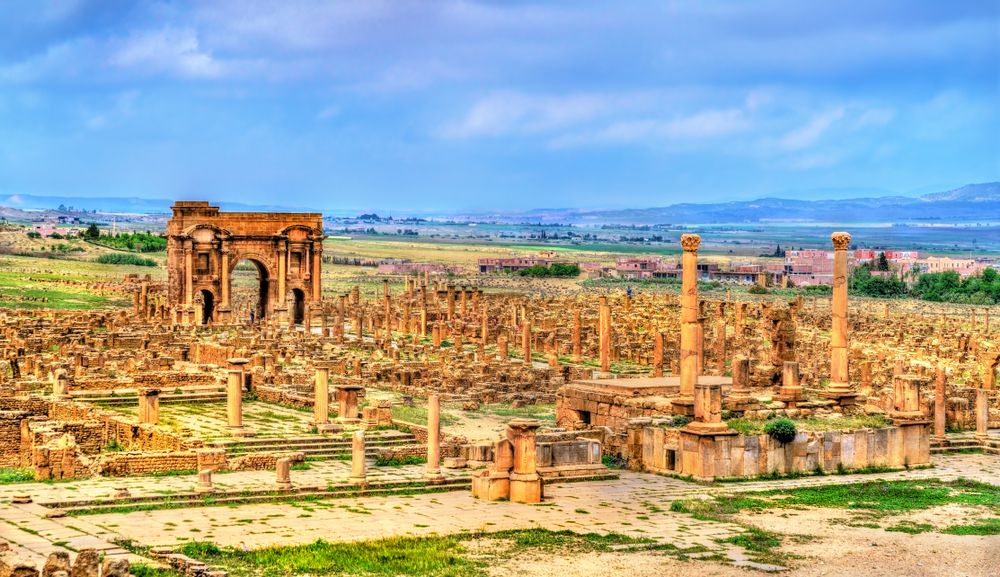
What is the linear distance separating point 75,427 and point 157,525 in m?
9.97

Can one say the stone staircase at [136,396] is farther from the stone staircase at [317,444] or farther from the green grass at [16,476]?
the green grass at [16,476]

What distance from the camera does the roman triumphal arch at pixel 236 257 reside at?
7150 centimetres

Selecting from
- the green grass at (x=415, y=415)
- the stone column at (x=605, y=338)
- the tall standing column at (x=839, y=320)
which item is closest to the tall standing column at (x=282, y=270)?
the stone column at (x=605, y=338)

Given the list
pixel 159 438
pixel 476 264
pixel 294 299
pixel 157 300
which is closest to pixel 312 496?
pixel 159 438

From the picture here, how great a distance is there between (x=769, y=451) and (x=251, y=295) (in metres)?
72.4

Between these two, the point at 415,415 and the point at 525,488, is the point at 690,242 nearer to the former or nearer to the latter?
the point at 525,488

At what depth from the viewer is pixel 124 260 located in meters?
132

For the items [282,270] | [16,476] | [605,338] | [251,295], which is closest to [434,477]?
[16,476]

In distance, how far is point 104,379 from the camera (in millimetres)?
43156

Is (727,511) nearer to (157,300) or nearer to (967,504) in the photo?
(967,504)

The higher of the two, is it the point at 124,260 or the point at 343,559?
the point at 124,260

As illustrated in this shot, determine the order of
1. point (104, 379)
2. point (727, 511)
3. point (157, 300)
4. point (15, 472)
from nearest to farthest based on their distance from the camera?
1. point (727, 511)
2. point (15, 472)
3. point (104, 379)
4. point (157, 300)

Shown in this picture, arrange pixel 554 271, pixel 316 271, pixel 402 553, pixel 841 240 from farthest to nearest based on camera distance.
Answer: pixel 554 271, pixel 316 271, pixel 841 240, pixel 402 553

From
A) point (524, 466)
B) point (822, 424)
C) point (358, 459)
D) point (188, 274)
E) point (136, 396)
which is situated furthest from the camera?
point (188, 274)
